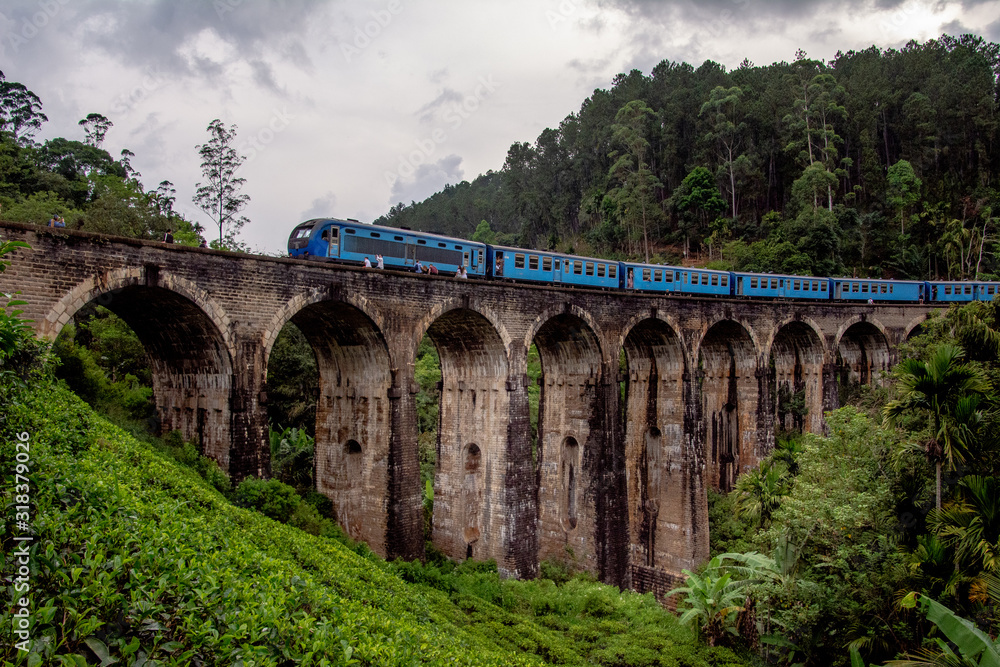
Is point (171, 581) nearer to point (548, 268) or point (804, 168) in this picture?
point (548, 268)

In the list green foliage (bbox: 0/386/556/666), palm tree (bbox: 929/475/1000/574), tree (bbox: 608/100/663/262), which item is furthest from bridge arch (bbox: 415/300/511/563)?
tree (bbox: 608/100/663/262)

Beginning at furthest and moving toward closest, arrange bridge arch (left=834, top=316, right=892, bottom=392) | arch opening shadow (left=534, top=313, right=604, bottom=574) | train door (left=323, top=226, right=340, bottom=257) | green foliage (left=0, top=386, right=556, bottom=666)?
bridge arch (left=834, top=316, right=892, bottom=392) → arch opening shadow (left=534, top=313, right=604, bottom=574) → train door (left=323, top=226, right=340, bottom=257) → green foliage (left=0, top=386, right=556, bottom=666)

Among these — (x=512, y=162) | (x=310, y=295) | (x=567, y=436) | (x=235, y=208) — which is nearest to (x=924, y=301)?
(x=567, y=436)

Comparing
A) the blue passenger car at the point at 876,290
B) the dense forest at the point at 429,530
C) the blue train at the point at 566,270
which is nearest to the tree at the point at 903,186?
the dense forest at the point at 429,530

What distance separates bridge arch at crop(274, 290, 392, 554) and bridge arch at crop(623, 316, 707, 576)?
1139 cm

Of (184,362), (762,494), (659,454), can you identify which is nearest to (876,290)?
(659,454)

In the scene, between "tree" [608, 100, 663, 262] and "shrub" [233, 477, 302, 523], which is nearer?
"shrub" [233, 477, 302, 523]

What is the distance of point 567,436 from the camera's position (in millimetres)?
23844

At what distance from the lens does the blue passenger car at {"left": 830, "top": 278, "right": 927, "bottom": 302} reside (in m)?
33.0

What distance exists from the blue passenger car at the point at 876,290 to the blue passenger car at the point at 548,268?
15.0m

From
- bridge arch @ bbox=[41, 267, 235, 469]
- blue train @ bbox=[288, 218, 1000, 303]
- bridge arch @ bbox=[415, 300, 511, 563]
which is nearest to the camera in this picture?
bridge arch @ bbox=[41, 267, 235, 469]

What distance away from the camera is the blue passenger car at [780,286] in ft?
96.0

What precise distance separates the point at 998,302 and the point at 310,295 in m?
15.8

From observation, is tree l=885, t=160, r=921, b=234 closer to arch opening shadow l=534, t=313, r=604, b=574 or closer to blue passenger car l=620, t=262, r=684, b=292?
blue passenger car l=620, t=262, r=684, b=292
